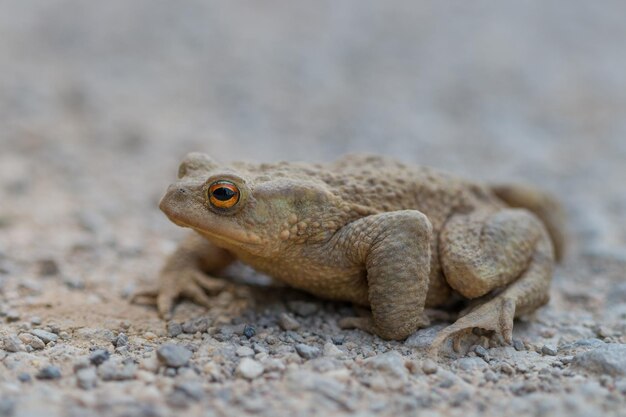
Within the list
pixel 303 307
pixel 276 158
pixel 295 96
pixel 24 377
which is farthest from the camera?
pixel 295 96

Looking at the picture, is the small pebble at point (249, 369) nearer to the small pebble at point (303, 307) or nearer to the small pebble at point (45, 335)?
the small pebble at point (303, 307)

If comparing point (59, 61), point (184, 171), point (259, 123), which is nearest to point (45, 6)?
point (59, 61)

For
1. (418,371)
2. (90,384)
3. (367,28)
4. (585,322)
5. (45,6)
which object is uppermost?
(367,28)

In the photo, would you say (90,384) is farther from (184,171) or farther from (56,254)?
(56,254)

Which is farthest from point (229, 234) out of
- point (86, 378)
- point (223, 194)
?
point (86, 378)

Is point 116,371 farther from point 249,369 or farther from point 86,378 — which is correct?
point 249,369

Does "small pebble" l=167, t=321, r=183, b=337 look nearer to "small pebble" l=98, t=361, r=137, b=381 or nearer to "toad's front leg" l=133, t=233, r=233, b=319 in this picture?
"toad's front leg" l=133, t=233, r=233, b=319
